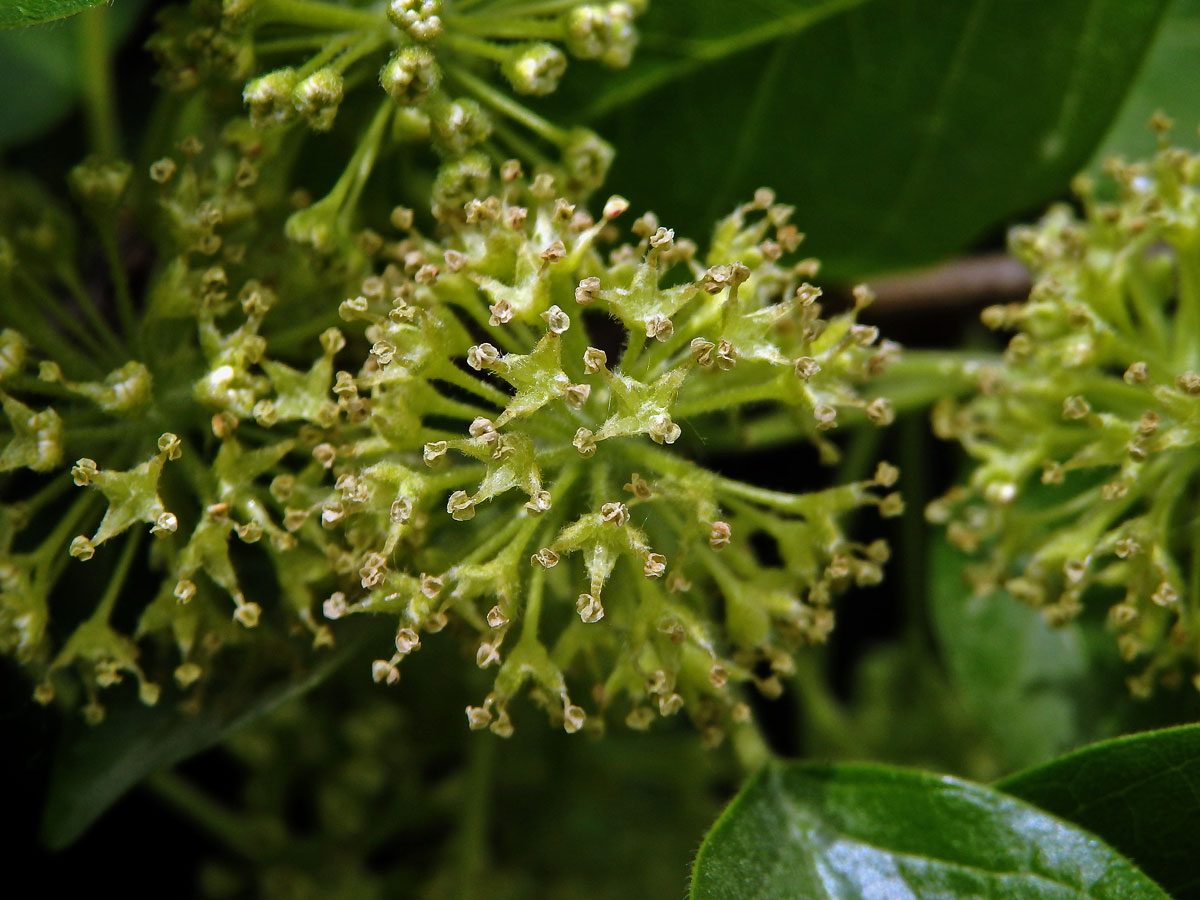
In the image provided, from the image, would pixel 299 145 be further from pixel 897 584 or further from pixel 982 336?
pixel 897 584

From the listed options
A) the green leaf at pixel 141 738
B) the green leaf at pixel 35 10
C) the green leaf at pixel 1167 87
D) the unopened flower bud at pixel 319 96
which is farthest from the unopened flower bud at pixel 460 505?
the green leaf at pixel 1167 87

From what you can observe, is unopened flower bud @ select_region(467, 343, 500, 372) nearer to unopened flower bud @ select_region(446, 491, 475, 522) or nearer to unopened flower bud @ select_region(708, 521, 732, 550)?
unopened flower bud @ select_region(446, 491, 475, 522)

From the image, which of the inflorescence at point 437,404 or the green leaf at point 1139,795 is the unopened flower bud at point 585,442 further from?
the green leaf at point 1139,795

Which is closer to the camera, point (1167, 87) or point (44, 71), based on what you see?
point (1167, 87)

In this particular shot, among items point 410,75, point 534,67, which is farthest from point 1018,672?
point 410,75

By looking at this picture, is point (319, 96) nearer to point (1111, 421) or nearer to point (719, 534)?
point (719, 534)

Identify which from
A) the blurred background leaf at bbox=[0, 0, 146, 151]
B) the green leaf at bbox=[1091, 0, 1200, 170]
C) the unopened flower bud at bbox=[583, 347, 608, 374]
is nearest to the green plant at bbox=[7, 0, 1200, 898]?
the unopened flower bud at bbox=[583, 347, 608, 374]
